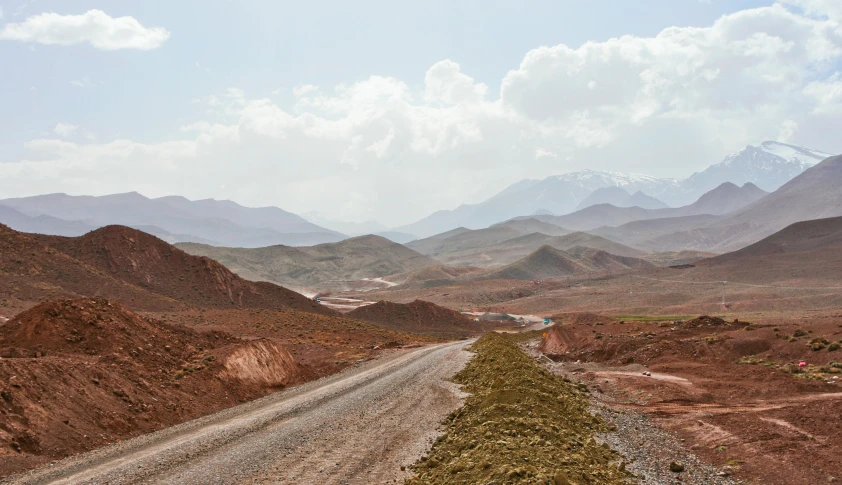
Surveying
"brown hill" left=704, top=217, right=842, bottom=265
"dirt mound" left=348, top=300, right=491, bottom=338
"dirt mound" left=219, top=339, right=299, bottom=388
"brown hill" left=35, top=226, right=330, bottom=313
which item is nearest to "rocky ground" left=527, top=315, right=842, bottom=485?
"dirt mound" left=219, top=339, right=299, bottom=388

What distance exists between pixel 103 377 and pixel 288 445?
10.6 meters

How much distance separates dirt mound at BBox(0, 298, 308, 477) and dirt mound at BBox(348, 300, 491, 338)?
51826 mm

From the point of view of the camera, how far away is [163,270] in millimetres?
77000

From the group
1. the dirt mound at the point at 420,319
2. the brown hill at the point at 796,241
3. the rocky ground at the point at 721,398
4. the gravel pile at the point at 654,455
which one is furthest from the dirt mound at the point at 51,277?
the brown hill at the point at 796,241

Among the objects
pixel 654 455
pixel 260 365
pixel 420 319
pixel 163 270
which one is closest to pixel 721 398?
pixel 654 455

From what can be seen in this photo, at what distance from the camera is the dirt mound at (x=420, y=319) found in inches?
3327

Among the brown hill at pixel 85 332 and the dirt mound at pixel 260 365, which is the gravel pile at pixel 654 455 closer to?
the dirt mound at pixel 260 365

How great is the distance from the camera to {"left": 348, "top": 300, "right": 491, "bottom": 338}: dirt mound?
3327 inches

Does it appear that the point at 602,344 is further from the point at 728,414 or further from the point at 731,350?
the point at 728,414

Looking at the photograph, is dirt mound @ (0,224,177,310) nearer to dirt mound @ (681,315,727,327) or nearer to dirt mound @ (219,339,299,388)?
dirt mound @ (219,339,299,388)

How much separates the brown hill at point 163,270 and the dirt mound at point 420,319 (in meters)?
8.45

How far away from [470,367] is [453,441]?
571 inches

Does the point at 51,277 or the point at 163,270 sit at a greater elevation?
the point at 163,270

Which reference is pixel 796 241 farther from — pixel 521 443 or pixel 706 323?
pixel 521 443
